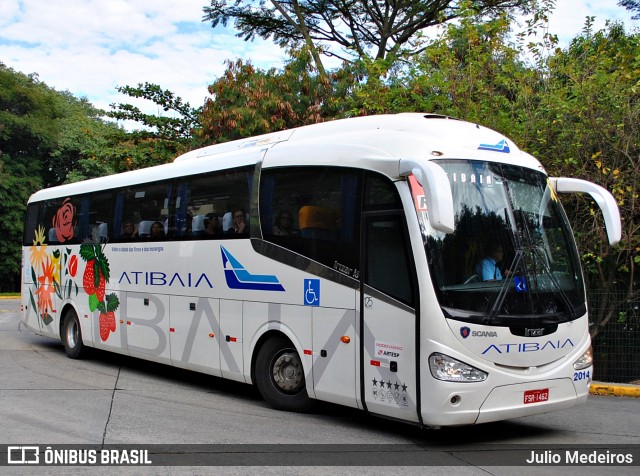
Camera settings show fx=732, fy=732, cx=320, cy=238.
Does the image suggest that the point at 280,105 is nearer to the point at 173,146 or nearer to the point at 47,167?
the point at 173,146

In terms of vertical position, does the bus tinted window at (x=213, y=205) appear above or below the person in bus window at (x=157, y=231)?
above

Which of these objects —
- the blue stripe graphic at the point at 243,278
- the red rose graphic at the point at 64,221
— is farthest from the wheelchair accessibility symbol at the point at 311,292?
the red rose graphic at the point at 64,221

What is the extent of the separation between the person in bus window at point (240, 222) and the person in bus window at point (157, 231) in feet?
6.39

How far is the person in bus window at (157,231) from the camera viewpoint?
11.4 metres

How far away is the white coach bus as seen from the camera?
23.4ft

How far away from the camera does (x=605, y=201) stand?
26.2ft

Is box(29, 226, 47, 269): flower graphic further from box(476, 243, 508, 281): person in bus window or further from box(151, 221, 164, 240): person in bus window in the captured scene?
box(476, 243, 508, 281): person in bus window

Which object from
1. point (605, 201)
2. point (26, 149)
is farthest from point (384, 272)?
point (26, 149)

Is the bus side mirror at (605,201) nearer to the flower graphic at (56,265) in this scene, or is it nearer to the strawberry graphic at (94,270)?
the strawberry graphic at (94,270)

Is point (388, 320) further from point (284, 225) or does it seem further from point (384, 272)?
point (284, 225)

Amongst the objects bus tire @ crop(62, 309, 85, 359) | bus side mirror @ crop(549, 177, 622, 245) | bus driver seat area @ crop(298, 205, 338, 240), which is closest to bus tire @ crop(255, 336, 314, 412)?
bus driver seat area @ crop(298, 205, 338, 240)

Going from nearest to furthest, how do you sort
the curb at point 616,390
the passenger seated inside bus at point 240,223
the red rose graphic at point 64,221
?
1. the passenger seated inside bus at point 240,223
2. the curb at point 616,390
3. the red rose graphic at point 64,221

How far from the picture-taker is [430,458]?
6.95 metres

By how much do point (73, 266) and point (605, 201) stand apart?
32.2 ft
